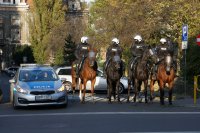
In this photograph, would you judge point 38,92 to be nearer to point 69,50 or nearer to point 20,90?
point 20,90

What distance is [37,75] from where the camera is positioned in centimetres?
2038

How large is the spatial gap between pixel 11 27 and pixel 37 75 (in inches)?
3181

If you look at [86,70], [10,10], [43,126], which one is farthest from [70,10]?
[43,126]

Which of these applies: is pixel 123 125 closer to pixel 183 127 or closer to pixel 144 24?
pixel 183 127

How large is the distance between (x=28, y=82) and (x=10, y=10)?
82101 mm

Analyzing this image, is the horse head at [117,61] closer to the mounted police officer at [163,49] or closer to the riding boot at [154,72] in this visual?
the riding boot at [154,72]

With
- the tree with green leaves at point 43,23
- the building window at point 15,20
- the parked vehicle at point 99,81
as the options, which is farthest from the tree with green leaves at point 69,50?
the building window at point 15,20

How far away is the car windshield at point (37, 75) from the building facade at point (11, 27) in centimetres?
7866

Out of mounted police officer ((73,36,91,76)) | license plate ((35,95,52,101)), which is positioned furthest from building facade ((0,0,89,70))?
license plate ((35,95,52,101))

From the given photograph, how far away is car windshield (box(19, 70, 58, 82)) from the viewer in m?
20.1

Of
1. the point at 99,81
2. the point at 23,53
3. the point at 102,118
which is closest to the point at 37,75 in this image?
the point at 102,118

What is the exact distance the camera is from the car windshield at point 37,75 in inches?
790

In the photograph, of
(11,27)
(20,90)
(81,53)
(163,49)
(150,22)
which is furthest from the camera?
(11,27)

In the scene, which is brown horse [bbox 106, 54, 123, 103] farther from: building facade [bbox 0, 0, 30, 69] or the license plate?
building facade [bbox 0, 0, 30, 69]
